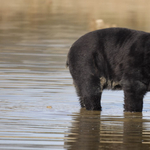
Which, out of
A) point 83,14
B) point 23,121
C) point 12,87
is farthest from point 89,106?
point 83,14

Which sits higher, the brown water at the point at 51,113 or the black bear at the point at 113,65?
the black bear at the point at 113,65

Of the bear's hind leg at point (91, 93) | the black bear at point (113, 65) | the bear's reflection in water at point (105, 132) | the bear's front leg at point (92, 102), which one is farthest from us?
the bear's front leg at point (92, 102)

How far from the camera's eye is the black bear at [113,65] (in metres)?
8.59

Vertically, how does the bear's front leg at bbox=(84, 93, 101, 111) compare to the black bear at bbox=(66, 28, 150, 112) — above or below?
below

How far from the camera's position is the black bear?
8.59 m

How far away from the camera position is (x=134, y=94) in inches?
342

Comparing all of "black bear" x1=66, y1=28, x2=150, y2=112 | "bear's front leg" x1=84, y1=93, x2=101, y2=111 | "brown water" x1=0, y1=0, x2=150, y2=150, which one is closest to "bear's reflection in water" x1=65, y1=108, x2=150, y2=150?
"brown water" x1=0, y1=0, x2=150, y2=150

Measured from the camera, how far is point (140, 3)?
160 ft

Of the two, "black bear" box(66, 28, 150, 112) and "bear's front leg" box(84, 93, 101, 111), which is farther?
"bear's front leg" box(84, 93, 101, 111)

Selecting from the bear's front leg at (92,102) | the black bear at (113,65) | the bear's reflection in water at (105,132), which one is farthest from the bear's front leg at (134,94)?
the bear's front leg at (92,102)

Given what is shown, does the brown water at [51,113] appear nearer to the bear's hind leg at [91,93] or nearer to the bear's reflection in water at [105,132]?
the bear's reflection in water at [105,132]

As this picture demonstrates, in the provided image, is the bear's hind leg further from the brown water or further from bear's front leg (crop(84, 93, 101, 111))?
the brown water

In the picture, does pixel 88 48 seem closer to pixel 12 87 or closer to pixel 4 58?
pixel 12 87

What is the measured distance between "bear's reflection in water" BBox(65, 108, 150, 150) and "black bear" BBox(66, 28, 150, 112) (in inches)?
12.6
